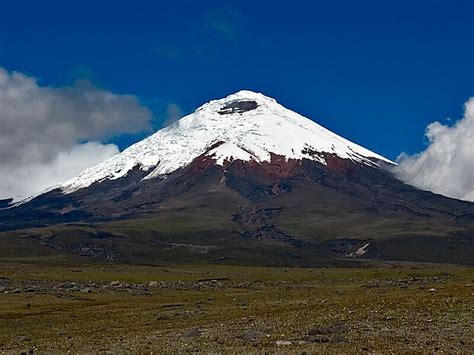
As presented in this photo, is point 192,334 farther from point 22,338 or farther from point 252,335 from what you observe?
point 22,338

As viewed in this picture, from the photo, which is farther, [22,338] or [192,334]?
[22,338]

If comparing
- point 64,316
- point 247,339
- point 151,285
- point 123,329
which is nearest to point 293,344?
point 247,339

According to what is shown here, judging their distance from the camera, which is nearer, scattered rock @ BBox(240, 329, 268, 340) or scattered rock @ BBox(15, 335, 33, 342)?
scattered rock @ BBox(240, 329, 268, 340)

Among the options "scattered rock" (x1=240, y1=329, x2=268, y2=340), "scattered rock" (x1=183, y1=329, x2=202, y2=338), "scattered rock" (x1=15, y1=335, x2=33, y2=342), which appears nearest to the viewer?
"scattered rock" (x1=240, y1=329, x2=268, y2=340)

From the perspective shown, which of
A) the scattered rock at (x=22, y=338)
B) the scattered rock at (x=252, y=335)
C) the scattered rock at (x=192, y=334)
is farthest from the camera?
the scattered rock at (x=22, y=338)

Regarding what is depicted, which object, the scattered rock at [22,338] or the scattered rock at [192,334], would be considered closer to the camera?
the scattered rock at [192,334]

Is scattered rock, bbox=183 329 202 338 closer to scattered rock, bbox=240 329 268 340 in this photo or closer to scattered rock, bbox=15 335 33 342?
scattered rock, bbox=240 329 268 340

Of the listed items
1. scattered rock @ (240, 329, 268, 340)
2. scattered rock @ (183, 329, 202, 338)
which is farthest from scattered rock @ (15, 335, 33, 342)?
scattered rock @ (240, 329, 268, 340)

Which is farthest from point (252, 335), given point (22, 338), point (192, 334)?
point (22, 338)

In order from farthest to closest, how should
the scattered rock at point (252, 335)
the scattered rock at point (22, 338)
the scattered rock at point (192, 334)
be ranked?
1. the scattered rock at point (22, 338)
2. the scattered rock at point (192, 334)
3. the scattered rock at point (252, 335)

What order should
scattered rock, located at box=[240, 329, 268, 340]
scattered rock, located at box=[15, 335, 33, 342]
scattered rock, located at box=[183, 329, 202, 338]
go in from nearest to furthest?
scattered rock, located at box=[240, 329, 268, 340] < scattered rock, located at box=[183, 329, 202, 338] < scattered rock, located at box=[15, 335, 33, 342]

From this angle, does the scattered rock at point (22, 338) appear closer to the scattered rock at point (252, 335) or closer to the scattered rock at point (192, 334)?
the scattered rock at point (192, 334)

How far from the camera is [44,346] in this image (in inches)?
1877

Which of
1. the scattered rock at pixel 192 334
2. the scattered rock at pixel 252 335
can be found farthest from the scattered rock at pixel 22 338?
the scattered rock at pixel 252 335
